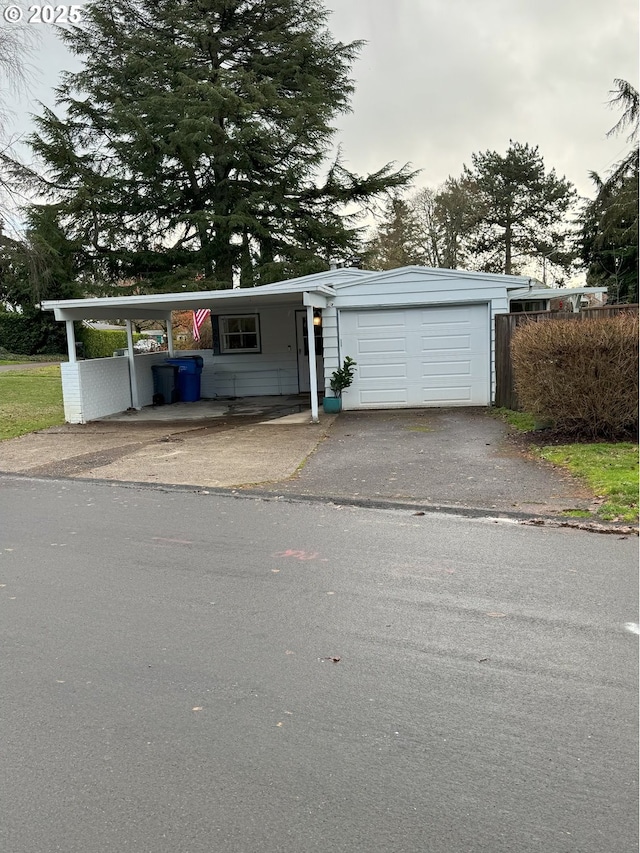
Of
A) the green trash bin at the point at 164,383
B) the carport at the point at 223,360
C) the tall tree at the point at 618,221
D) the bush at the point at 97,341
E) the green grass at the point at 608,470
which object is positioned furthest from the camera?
the bush at the point at 97,341

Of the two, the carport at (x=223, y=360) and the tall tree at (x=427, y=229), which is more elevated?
the tall tree at (x=427, y=229)

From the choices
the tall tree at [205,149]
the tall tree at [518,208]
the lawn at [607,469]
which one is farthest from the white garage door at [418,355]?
the tall tree at [518,208]

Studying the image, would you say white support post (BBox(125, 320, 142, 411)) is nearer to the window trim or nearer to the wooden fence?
the window trim

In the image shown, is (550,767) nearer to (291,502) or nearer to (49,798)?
(49,798)

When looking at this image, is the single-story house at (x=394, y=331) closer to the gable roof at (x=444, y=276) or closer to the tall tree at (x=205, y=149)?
the gable roof at (x=444, y=276)

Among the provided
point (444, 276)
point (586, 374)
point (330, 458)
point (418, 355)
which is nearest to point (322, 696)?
point (330, 458)

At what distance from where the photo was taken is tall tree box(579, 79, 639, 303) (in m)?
25.8

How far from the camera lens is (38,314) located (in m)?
33.8

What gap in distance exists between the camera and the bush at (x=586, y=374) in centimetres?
877

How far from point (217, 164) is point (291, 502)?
2005cm

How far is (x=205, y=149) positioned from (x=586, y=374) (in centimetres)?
1852

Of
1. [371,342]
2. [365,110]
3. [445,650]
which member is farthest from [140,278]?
[445,650]

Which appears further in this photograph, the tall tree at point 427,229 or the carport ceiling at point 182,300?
the tall tree at point 427,229

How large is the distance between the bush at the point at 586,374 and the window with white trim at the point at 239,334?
1061cm
